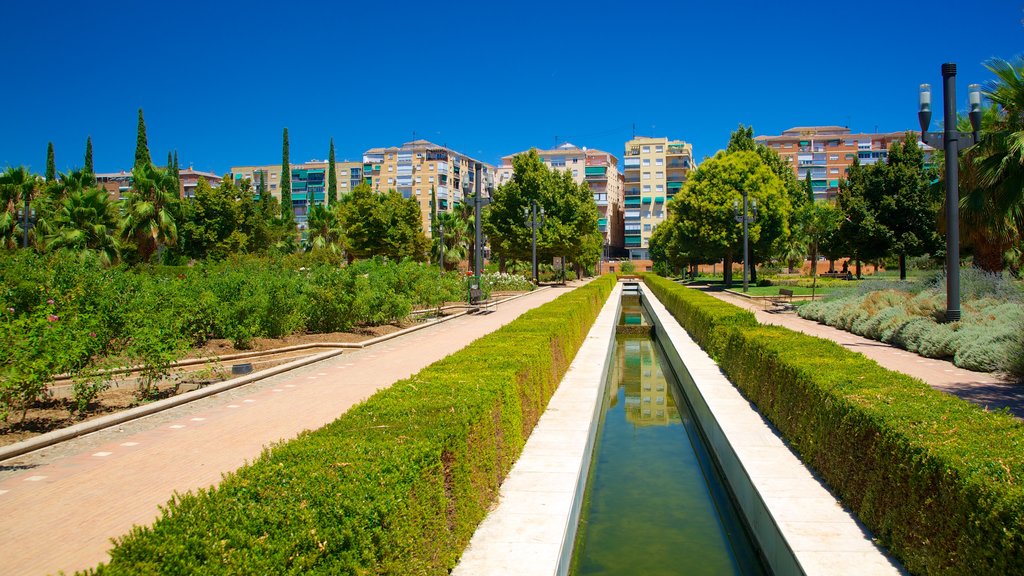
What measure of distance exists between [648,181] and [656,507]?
109154 mm

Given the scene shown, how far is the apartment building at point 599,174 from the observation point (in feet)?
367

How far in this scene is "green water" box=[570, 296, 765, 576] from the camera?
5.62 metres

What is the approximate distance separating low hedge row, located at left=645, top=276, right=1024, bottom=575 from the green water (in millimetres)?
1018

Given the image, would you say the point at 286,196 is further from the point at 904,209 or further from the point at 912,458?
the point at 912,458

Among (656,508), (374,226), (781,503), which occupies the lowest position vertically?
(656,508)

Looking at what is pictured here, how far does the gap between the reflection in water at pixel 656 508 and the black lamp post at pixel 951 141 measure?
6.58 meters

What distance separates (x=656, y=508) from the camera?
270 inches

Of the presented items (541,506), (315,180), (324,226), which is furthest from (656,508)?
(315,180)

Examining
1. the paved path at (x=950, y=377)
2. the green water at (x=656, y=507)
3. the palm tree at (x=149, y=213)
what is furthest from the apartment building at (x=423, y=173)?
the green water at (x=656, y=507)

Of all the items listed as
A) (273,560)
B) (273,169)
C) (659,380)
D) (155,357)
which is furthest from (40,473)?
(273,169)

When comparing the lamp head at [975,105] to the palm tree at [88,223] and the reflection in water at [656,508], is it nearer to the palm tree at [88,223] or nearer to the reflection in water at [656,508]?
the reflection in water at [656,508]

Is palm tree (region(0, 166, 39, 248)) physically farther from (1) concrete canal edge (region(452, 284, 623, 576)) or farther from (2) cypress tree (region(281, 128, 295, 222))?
(2) cypress tree (region(281, 128, 295, 222))

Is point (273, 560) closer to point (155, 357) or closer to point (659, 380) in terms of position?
point (155, 357)

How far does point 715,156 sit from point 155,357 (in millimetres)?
43970
